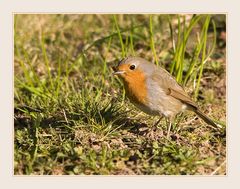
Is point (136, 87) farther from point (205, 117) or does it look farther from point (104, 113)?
point (205, 117)

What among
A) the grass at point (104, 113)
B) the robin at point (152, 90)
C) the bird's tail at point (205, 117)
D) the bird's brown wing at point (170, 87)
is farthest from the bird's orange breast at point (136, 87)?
the bird's tail at point (205, 117)

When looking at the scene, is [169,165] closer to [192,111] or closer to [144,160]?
[144,160]

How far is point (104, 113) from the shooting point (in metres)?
5.49

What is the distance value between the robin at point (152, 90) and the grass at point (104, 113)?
0.16m

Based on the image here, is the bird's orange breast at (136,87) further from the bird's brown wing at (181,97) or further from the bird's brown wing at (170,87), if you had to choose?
the bird's brown wing at (181,97)

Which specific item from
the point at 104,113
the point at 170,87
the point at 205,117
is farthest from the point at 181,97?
the point at 104,113

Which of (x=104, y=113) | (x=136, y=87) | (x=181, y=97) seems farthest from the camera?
(x=181, y=97)

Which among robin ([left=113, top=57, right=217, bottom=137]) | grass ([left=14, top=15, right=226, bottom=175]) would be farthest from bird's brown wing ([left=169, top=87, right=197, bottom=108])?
grass ([left=14, top=15, right=226, bottom=175])

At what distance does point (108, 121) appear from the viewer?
5.42 metres

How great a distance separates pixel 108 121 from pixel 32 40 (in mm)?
2834

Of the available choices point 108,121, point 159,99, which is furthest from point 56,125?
point 159,99

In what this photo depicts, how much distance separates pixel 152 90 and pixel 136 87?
0.19 metres

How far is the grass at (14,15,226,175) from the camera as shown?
4.85 m

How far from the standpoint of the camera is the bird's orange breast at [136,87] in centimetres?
534
